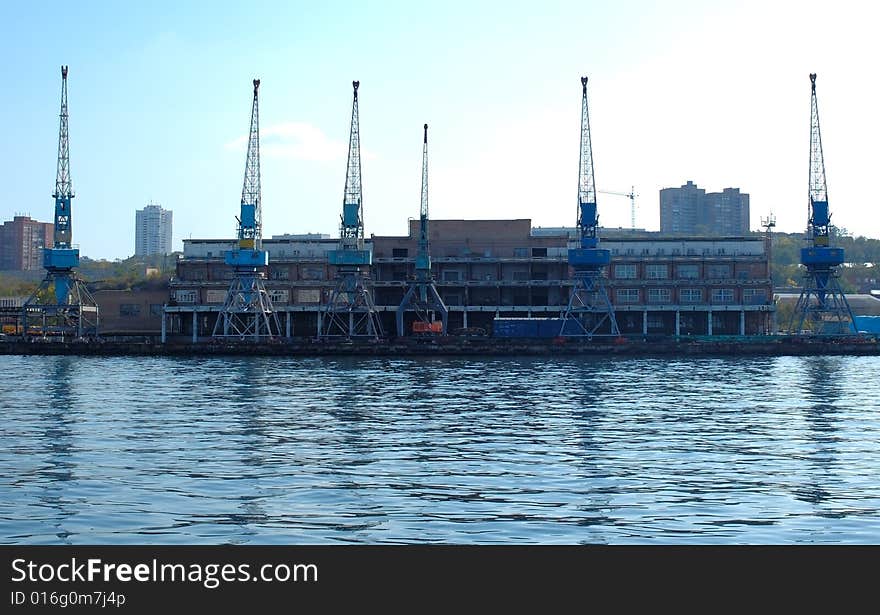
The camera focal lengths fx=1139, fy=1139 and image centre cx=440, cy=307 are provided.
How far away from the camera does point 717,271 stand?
18062 centimetres

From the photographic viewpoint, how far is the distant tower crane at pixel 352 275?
167 metres

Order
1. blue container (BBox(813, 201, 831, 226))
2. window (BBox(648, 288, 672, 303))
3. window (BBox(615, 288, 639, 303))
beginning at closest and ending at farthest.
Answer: blue container (BBox(813, 201, 831, 226))
window (BBox(615, 288, 639, 303))
window (BBox(648, 288, 672, 303))

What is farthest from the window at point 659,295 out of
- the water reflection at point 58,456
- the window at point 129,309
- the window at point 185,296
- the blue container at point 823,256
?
the water reflection at point 58,456

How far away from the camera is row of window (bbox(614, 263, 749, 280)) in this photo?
18050cm

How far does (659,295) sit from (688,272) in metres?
6.25

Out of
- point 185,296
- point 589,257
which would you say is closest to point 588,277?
point 589,257

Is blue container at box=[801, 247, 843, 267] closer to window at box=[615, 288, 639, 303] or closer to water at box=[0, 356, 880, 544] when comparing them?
window at box=[615, 288, 639, 303]

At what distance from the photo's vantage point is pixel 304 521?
32.0m

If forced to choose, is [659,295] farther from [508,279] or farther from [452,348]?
[452,348]

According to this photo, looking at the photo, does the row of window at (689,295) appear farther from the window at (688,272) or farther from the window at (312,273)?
the window at (312,273)

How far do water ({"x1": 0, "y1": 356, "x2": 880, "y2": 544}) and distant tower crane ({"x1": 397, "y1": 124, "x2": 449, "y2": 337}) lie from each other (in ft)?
263

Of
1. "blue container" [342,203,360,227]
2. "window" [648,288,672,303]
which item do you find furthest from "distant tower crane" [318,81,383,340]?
"window" [648,288,672,303]

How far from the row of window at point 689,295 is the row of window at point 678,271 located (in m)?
2.30
